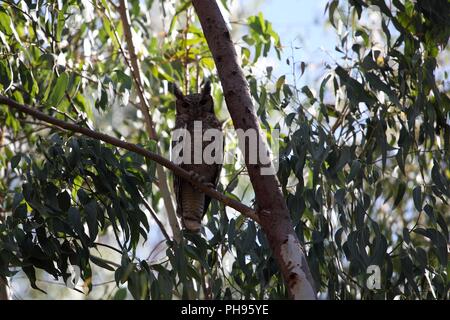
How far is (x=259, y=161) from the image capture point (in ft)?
8.94

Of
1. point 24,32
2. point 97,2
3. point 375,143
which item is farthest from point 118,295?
point 24,32

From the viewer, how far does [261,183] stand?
270cm

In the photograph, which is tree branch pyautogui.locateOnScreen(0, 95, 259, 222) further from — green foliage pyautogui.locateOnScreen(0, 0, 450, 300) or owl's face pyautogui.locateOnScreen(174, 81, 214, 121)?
owl's face pyautogui.locateOnScreen(174, 81, 214, 121)

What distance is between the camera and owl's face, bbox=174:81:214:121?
405cm

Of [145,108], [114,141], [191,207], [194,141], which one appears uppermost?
[145,108]

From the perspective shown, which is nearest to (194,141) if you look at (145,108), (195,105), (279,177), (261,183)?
(195,105)

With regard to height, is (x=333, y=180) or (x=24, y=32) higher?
(x=24, y=32)

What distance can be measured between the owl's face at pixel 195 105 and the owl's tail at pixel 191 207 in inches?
15.5

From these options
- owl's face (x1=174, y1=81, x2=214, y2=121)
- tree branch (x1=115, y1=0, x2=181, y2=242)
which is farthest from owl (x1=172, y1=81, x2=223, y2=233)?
tree branch (x1=115, y1=0, x2=181, y2=242)

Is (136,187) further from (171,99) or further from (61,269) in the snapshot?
(171,99)

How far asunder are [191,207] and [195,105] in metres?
0.56

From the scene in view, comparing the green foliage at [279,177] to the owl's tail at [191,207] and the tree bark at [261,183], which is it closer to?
the owl's tail at [191,207]

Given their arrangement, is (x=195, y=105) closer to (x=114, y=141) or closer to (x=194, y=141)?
(x=194, y=141)

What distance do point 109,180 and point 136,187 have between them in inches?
5.1
